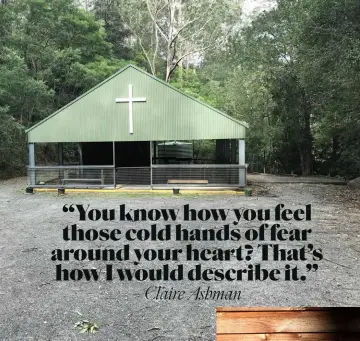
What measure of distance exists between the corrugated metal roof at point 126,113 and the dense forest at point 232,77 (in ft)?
15.7

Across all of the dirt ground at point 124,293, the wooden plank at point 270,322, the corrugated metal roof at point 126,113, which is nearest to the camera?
the wooden plank at point 270,322

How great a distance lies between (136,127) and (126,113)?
2.38ft

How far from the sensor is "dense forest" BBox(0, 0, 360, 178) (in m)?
18.5

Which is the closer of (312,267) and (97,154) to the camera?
(312,267)

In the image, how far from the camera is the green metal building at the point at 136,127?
14758 mm

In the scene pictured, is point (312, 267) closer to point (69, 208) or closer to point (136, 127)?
point (69, 208)

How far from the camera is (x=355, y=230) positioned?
26.9 feet

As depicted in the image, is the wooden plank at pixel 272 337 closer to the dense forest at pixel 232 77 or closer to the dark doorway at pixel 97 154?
the dense forest at pixel 232 77

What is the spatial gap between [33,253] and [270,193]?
9.93 m

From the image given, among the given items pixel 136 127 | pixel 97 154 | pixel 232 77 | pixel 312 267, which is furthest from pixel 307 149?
pixel 312 267

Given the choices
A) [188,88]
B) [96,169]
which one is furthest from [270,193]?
[188,88]

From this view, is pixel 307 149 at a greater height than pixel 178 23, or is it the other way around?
pixel 178 23

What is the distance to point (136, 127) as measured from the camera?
602 inches

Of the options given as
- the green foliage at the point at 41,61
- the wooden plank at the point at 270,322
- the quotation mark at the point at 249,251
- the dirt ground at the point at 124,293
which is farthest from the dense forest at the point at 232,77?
the wooden plank at the point at 270,322
